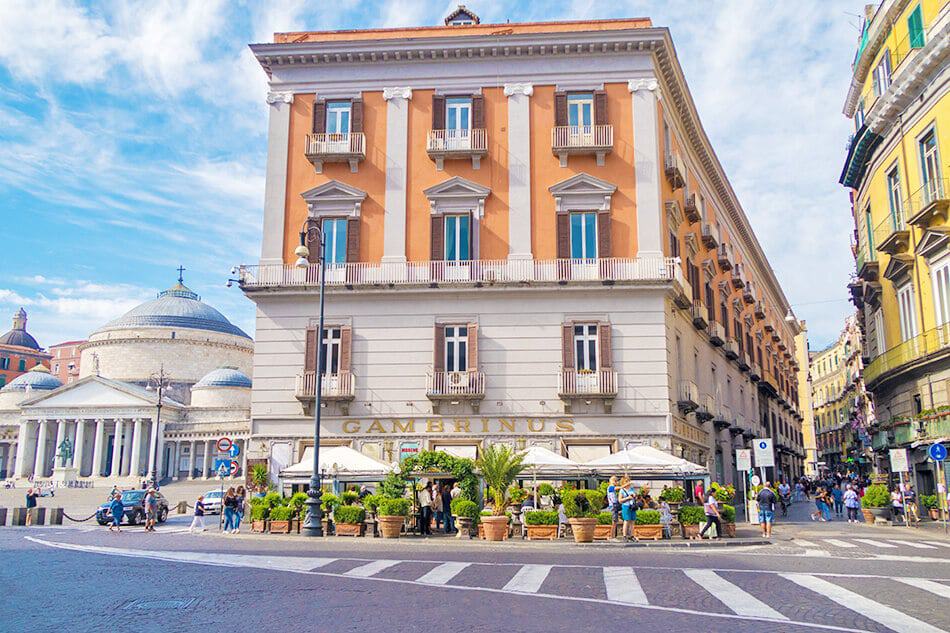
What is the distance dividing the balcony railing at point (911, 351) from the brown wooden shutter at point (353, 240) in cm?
1990

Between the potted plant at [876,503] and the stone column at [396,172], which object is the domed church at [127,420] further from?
Result: the potted plant at [876,503]

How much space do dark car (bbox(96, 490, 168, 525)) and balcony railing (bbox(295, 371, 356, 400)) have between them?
360 inches

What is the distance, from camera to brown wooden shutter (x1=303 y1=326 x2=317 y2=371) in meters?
30.3

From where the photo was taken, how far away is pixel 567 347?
2955 centimetres

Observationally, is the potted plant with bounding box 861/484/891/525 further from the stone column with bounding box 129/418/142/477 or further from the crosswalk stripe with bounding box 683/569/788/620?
the stone column with bounding box 129/418/142/477

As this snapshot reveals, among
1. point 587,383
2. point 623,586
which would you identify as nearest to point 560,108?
point 587,383

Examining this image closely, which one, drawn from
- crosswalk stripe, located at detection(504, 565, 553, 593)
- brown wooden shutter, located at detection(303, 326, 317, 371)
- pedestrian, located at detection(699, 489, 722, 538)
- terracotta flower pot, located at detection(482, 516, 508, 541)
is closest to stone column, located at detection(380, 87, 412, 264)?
brown wooden shutter, located at detection(303, 326, 317, 371)

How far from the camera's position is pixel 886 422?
35562mm

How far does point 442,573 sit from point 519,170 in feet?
63.8

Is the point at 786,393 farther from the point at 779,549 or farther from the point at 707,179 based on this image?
the point at 779,549

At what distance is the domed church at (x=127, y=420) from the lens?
3452 inches

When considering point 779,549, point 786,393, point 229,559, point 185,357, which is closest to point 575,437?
point 779,549

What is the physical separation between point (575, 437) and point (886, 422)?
15.0 meters

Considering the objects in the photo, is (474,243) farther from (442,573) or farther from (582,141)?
(442,573)
